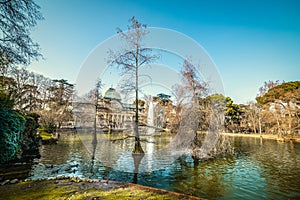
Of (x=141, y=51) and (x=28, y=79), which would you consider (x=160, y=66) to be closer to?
(x=141, y=51)

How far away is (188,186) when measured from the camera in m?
6.39

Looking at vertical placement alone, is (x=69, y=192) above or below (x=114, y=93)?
below

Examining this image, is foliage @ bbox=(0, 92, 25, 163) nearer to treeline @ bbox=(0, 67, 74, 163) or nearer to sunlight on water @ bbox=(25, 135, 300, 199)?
treeline @ bbox=(0, 67, 74, 163)

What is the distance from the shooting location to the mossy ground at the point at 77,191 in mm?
4484

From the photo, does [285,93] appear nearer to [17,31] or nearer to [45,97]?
[17,31]

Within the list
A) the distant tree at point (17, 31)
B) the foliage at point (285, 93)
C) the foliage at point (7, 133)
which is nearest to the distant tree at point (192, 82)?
the distant tree at point (17, 31)

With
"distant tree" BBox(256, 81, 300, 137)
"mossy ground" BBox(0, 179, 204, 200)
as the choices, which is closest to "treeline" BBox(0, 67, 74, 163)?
"mossy ground" BBox(0, 179, 204, 200)

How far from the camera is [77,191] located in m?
4.87

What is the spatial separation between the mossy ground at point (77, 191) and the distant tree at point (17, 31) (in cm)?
520

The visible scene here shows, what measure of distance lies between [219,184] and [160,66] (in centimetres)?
668

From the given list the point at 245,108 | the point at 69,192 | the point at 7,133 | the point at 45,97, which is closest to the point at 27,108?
the point at 45,97

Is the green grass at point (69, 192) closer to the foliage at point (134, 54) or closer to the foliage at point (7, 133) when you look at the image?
the foliage at point (7, 133)

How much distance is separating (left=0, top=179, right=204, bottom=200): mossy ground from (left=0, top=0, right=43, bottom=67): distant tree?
17.1 feet

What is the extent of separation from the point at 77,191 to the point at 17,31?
7022 millimetres
